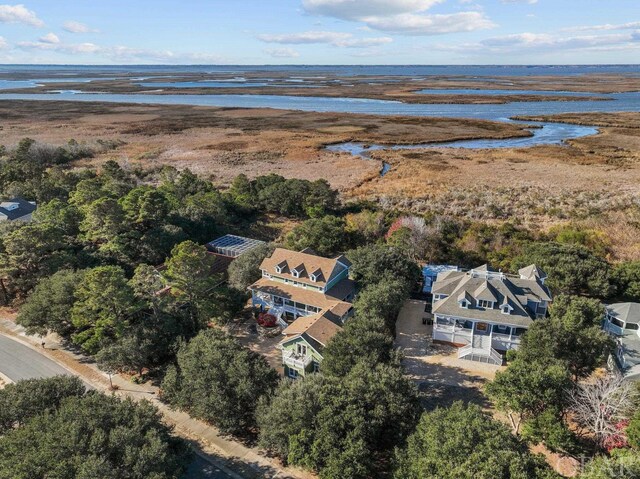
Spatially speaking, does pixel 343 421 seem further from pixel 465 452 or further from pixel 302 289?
pixel 302 289

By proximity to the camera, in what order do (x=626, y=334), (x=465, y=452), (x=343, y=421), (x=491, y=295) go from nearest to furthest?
(x=465, y=452), (x=343, y=421), (x=626, y=334), (x=491, y=295)

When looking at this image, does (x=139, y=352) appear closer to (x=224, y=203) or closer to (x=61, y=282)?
(x=61, y=282)

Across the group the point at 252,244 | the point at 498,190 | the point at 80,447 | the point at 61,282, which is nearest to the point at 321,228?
the point at 252,244

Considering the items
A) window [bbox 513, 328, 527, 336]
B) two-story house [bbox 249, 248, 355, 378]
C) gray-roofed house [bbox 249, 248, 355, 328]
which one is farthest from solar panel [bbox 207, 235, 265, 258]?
window [bbox 513, 328, 527, 336]

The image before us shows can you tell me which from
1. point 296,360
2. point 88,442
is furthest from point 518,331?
point 88,442

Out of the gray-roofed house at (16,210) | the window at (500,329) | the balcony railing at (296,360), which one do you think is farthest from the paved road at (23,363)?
the window at (500,329)

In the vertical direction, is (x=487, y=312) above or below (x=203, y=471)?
above

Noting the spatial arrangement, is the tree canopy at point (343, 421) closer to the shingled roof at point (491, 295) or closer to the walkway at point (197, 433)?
the walkway at point (197, 433)
